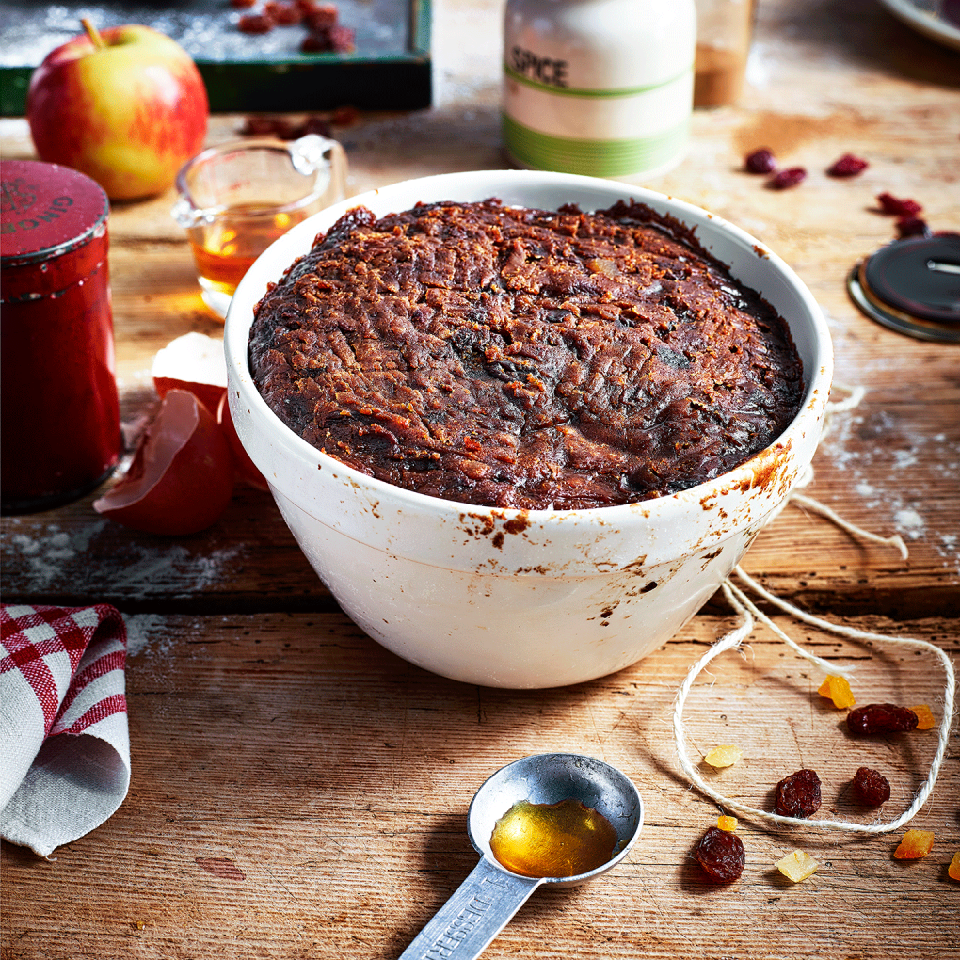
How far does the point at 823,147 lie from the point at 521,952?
1.77 m

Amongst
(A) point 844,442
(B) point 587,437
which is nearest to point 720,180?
(A) point 844,442

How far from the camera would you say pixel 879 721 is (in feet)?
3.38

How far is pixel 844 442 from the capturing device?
1.41 metres

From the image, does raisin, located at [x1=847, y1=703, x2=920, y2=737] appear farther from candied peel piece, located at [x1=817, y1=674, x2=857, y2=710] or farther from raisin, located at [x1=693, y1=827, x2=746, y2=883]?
raisin, located at [x1=693, y1=827, x2=746, y2=883]

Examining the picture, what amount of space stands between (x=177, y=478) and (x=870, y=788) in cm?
82

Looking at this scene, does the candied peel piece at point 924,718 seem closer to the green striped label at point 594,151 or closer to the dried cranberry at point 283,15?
the green striped label at point 594,151

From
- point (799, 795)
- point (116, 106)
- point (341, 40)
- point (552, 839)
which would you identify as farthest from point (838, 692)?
point (341, 40)

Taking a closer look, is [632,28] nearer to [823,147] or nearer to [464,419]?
[823,147]

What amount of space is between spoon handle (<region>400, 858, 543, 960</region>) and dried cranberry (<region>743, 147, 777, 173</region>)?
1.56 m

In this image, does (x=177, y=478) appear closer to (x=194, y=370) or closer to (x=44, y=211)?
(x=194, y=370)

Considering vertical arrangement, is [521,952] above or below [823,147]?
below

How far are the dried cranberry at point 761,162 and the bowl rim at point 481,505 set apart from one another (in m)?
0.87

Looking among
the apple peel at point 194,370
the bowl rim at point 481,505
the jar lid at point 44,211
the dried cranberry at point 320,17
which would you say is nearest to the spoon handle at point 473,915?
the bowl rim at point 481,505

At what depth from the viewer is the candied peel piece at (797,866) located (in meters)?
0.90
